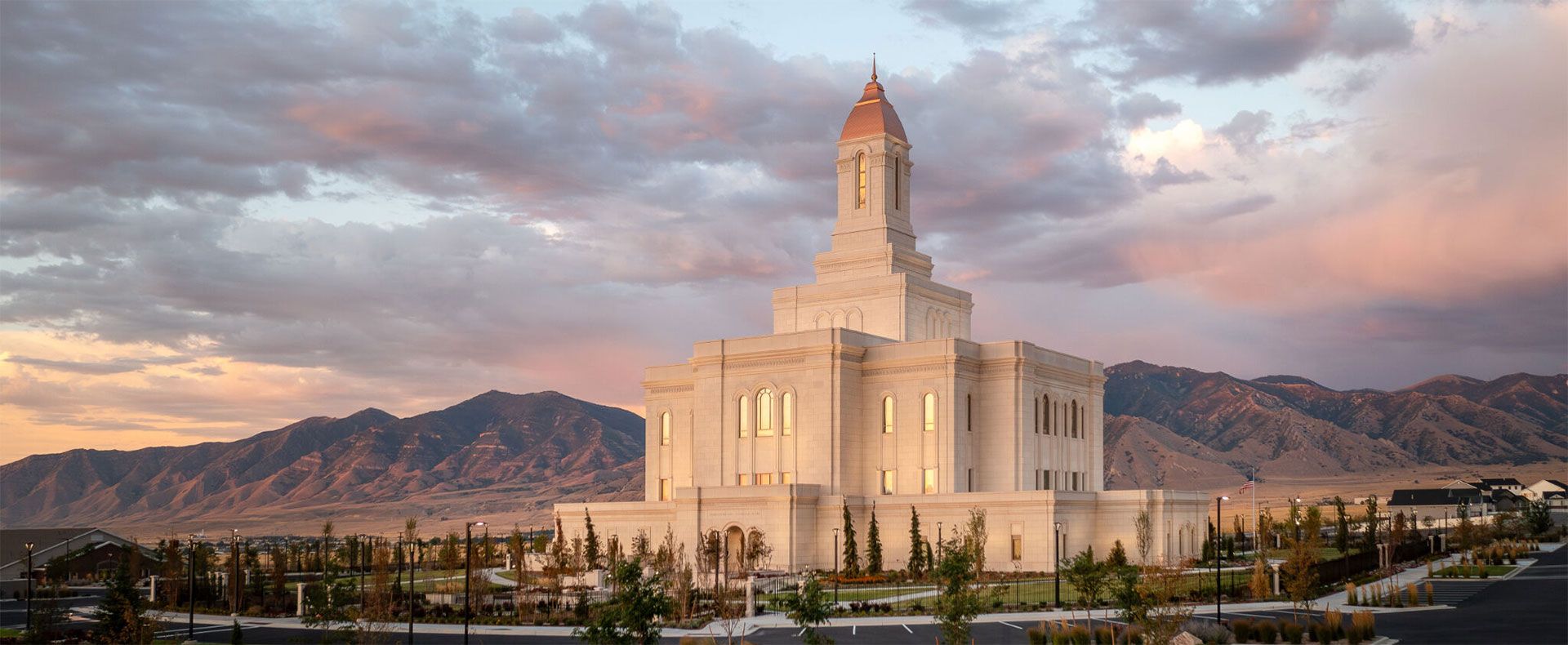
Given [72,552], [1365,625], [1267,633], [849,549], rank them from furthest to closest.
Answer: [72,552] → [849,549] → [1267,633] → [1365,625]

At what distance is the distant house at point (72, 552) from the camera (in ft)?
234

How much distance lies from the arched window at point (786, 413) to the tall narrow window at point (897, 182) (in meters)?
13.3

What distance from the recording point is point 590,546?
70.1 metres

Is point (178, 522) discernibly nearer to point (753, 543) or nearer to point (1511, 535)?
point (753, 543)

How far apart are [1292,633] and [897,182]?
4631cm

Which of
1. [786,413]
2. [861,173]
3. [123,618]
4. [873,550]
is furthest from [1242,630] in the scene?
[861,173]

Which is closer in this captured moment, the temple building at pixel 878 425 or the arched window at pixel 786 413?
the temple building at pixel 878 425

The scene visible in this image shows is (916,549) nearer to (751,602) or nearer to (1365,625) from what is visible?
(751,602)

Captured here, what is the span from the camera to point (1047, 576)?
5822 centimetres

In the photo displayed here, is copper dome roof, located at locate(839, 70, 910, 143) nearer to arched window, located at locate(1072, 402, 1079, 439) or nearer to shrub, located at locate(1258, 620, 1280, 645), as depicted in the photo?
arched window, located at locate(1072, 402, 1079, 439)

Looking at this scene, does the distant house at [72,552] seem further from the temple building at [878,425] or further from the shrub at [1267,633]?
the shrub at [1267,633]

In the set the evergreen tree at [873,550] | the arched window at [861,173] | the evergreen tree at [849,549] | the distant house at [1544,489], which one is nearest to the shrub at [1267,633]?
the evergreen tree at [873,550]

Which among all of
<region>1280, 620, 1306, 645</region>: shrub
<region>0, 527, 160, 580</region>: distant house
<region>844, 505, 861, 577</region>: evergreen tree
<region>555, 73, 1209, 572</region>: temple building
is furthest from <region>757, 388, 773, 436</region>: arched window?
<region>1280, 620, 1306, 645</region>: shrub

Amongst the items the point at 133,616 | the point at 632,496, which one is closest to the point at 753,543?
the point at 133,616
